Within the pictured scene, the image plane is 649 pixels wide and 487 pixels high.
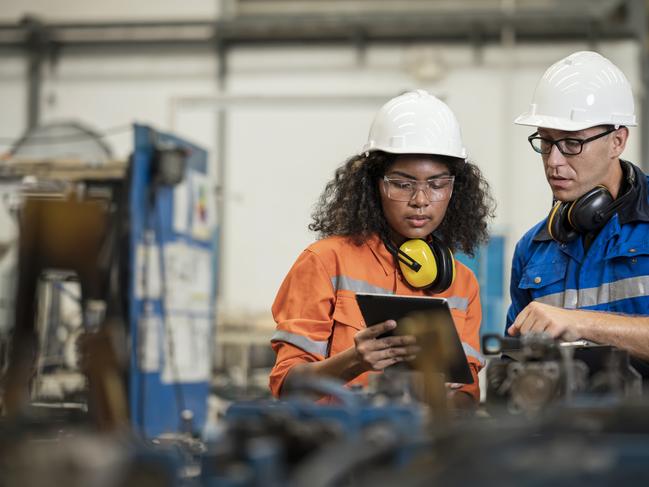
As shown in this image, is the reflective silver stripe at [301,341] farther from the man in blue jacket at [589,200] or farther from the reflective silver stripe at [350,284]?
the man in blue jacket at [589,200]

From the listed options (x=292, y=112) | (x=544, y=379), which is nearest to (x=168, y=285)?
(x=544, y=379)

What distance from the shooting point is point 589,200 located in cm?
240

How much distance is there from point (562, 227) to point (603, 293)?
208 mm

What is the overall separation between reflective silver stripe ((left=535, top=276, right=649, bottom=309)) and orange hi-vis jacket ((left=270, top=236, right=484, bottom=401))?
1.03 feet

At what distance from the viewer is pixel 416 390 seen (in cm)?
144

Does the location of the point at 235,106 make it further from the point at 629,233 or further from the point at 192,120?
the point at 629,233

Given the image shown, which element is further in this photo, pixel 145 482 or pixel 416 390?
pixel 416 390

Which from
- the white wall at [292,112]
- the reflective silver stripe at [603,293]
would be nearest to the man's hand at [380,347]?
the reflective silver stripe at [603,293]

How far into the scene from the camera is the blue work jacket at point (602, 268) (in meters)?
2.36

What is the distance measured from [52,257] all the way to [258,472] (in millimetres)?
1363

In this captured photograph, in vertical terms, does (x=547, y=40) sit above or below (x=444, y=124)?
above

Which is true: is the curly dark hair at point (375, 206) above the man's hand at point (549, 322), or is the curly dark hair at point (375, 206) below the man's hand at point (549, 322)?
above

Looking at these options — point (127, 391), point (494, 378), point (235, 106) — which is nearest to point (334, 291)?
point (494, 378)

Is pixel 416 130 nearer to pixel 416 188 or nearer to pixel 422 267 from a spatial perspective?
pixel 416 188
